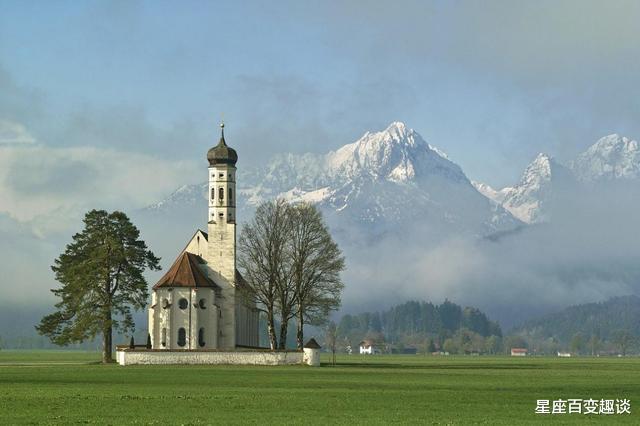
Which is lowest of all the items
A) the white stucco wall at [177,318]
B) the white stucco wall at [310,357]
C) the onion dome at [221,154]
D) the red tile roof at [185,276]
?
the white stucco wall at [310,357]

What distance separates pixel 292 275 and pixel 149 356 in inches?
609

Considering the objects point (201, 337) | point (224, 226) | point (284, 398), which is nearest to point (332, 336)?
point (224, 226)

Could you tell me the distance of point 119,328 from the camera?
10575cm

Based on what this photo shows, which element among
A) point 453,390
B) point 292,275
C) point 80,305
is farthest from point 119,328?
point 453,390

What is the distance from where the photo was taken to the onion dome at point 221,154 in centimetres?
11831

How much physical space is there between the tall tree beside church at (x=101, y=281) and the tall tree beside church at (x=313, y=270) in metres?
12.0

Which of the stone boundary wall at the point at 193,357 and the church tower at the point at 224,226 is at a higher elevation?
the church tower at the point at 224,226

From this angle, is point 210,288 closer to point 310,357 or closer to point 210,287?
point 210,287

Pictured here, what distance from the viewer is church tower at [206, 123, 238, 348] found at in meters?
116

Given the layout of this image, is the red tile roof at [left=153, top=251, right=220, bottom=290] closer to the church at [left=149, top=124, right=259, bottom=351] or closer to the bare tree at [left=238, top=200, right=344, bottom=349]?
the church at [left=149, top=124, right=259, bottom=351]

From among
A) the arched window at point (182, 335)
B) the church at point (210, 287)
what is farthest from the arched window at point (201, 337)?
the arched window at point (182, 335)

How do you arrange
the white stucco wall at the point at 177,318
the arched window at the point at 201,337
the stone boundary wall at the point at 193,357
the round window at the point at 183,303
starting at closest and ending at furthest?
the stone boundary wall at the point at 193,357 → the white stucco wall at the point at 177,318 → the round window at the point at 183,303 → the arched window at the point at 201,337

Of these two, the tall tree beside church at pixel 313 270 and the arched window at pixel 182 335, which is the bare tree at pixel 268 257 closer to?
the tall tree beside church at pixel 313 270

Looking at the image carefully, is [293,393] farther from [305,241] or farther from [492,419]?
[305,241]
